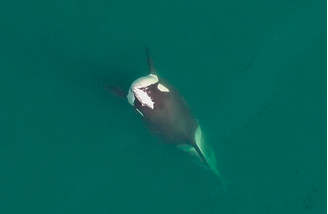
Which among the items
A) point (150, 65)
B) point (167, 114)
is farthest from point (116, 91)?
point (167, 114)

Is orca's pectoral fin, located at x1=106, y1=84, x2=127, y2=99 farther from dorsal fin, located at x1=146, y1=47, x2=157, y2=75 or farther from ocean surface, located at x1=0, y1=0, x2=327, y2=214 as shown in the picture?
dorsal fin, located at x1=146, y1=47, x2=157, y2=75

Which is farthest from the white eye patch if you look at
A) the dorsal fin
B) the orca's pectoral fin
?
the dorsal fin

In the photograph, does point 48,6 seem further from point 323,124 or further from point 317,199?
point 317,199

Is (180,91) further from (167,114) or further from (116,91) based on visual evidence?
(116,91)

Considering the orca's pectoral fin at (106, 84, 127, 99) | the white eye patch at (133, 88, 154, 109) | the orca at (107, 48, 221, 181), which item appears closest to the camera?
the white eye patch at (133, 88, 154, 109)

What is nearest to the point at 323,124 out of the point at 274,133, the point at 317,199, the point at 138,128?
the point at 274,133

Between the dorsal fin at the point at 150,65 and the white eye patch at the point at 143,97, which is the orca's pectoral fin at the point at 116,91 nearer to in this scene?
the dorsal fin at the point at 150,65

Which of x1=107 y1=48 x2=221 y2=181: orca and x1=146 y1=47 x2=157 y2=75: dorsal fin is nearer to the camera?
x1=107 y1=48 x2=221 y2=181: orca
